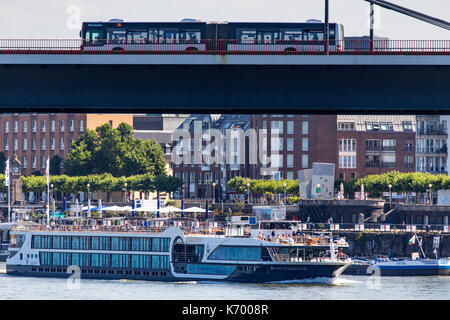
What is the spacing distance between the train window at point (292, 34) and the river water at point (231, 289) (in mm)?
20534

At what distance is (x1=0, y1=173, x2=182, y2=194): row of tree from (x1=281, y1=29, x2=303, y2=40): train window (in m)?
82.4

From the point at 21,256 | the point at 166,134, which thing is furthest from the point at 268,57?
the point at 166,134

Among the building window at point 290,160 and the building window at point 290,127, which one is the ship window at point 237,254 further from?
the building window at point 290,160

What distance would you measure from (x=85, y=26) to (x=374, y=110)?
76.1 ft

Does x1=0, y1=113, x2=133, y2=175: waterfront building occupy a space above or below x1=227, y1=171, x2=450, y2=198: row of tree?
above

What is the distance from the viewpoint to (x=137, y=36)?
51.5m

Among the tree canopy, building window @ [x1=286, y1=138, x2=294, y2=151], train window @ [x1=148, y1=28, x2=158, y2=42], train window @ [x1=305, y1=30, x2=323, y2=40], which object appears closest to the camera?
train window @ [x1=305, y1=30, x2=323, y2=40]

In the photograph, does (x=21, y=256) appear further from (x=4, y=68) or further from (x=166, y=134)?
(x=166, y=134)

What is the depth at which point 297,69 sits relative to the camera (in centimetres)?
3641

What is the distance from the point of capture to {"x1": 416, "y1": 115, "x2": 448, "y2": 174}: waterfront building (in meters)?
123

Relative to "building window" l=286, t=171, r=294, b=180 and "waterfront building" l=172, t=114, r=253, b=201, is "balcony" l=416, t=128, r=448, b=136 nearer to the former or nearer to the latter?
"building window" l=286, t=171, r=294, b=180

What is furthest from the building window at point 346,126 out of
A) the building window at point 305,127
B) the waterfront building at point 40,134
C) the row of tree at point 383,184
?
the waterfront building at point 40,134

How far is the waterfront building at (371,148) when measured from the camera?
127 meters

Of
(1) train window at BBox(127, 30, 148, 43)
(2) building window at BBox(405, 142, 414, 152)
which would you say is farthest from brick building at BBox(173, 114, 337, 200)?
(1) train window at BBox(127, 30, 148, 43)
